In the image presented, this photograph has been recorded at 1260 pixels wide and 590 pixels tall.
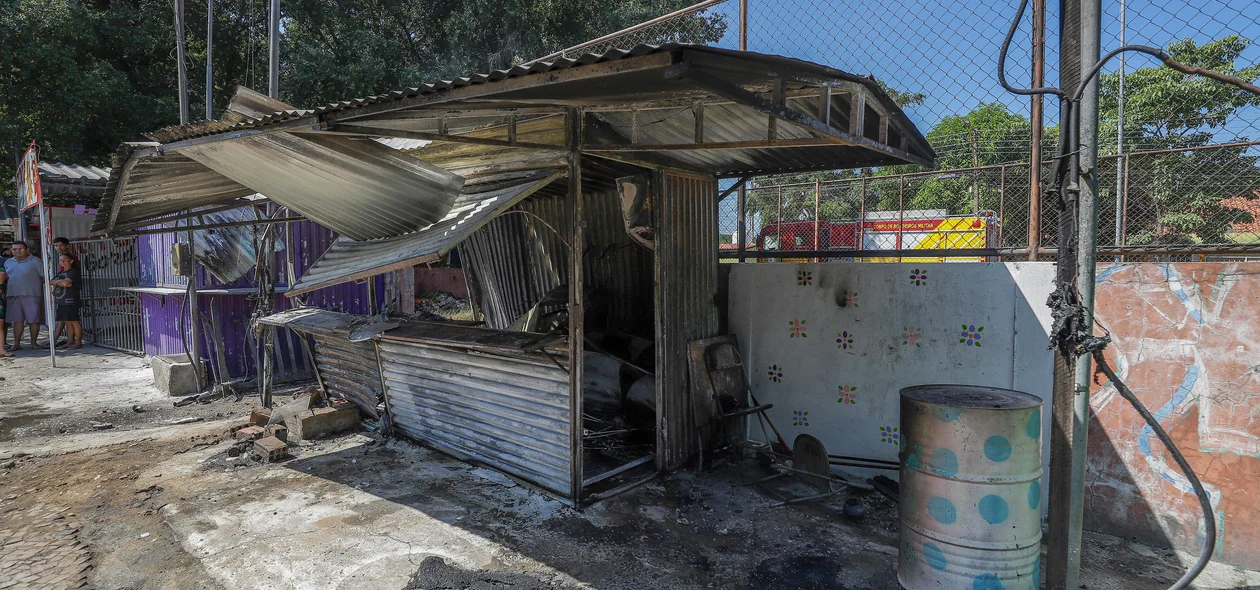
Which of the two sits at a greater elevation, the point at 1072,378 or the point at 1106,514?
the point at 1072,378

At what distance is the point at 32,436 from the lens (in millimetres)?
6316

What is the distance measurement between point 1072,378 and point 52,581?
206 inches

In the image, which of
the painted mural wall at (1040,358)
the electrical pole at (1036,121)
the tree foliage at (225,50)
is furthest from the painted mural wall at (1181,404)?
the tree foliage at (225,50)

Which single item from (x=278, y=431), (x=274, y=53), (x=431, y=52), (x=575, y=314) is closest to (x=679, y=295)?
(x=575, y=314)

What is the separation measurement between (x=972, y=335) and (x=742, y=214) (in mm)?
2277

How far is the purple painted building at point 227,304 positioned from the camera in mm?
8305

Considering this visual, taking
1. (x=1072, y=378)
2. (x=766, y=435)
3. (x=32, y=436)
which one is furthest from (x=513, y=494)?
(x=32, y=436)

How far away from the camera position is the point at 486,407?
5.02 m

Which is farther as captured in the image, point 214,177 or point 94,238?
point 94,238

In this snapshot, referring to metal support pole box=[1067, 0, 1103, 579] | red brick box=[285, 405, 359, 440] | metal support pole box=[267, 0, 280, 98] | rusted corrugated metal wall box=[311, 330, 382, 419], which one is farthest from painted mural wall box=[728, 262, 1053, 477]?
metal support pole box=[267, 0, 280, 98]

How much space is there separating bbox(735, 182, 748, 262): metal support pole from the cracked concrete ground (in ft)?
6.64

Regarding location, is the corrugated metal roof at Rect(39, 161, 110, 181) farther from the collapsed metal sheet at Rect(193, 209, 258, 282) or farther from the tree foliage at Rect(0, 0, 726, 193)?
the collapsed metal sheet at Rect(193, 209, 258, 282)

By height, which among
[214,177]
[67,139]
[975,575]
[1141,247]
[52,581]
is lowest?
[52,581]

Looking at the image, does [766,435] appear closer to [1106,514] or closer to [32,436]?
[1106,514]
